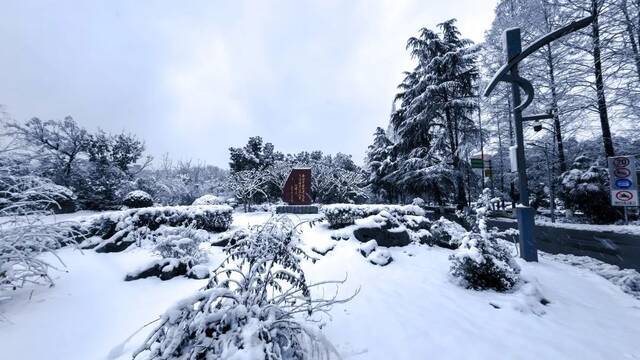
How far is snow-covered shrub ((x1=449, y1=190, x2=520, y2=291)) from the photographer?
168 inches

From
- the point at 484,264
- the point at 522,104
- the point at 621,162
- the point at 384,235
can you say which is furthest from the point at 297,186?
the point at 621,162

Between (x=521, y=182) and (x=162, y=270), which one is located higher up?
(x=521, y=182)

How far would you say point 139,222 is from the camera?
317 inches

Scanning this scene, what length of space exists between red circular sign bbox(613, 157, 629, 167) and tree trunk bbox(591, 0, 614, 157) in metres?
2.90

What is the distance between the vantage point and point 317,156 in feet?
123

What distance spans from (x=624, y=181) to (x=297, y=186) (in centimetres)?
1274

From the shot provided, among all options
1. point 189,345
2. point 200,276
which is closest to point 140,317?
point 200,276

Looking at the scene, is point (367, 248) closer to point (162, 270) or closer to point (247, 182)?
point (162, 270)

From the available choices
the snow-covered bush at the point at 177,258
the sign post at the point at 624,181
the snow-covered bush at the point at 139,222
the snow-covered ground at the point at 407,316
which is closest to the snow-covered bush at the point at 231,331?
the snow-covered ground at the point at 407,316

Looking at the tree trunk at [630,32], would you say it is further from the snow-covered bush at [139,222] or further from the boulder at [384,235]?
the snow-covered bush at [139,222]

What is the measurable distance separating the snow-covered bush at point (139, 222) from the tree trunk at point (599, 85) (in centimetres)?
1380

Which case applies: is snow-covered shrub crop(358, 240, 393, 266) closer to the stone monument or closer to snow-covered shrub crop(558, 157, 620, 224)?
the stone monument

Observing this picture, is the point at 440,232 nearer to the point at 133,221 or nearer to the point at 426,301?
the point at 426,301

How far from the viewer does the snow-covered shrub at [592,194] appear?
1253 centimetres
